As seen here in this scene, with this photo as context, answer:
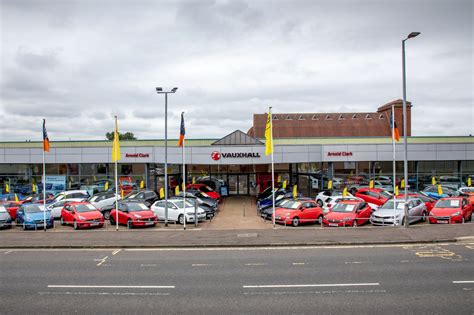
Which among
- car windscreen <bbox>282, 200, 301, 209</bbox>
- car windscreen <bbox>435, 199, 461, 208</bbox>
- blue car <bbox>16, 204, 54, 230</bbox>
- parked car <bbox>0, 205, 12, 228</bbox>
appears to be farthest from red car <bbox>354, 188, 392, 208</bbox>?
parked car <bbox>0, 205, 12, 228</bbox>

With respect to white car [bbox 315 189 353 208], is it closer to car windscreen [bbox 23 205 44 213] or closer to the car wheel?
the car wheel

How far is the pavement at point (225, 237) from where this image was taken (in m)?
16.0

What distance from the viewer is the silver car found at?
20.0 metres

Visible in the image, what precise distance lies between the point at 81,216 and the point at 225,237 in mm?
8516

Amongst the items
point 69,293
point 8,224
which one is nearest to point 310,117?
point 8,224

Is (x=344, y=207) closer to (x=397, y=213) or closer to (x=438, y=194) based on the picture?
(x=397, y=213)

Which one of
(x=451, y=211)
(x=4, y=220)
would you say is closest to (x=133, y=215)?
(x=4, y=220)

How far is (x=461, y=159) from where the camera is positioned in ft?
111

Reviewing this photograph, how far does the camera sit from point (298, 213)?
21.1 m

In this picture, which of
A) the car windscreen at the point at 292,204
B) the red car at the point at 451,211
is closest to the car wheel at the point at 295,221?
the car windscreen at the point at 292,204

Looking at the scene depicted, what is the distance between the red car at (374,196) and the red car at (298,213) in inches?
214

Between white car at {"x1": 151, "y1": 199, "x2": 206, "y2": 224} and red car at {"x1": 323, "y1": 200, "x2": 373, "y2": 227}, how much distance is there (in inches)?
279

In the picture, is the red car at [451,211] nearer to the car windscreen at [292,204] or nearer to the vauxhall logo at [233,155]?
the car windscreen at [292,204]

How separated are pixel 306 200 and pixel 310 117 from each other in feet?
240
